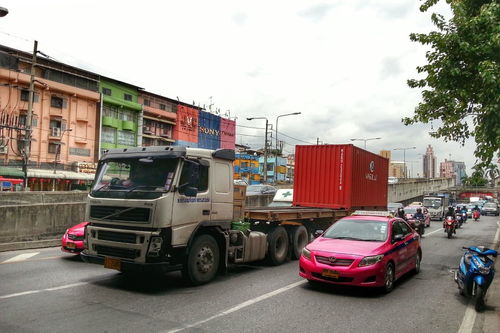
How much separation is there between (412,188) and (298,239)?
173ft

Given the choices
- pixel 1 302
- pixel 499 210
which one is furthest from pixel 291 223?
pixel 499 210

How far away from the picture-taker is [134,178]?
791cm

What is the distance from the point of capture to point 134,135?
52.6 m

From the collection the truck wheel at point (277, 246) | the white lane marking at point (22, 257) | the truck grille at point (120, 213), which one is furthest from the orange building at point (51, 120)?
the truck grille at point (120, 213)

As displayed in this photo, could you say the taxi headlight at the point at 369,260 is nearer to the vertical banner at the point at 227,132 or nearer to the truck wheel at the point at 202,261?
the truck wheel at the point at 202,261

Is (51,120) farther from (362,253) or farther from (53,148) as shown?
(362,253)

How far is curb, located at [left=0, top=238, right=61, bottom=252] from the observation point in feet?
41.7

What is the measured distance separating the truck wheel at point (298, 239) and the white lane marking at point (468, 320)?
4.99 m

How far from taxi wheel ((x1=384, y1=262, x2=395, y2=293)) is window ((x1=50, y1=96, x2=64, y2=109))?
4307cm

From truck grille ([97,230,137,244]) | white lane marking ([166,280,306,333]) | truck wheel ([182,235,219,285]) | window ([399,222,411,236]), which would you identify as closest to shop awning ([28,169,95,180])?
truck grille ([97,230,137,244])

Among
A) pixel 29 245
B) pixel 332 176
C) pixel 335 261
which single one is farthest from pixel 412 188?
pixel 335 261

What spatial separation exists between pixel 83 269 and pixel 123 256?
2.60m

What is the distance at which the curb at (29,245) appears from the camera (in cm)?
1272

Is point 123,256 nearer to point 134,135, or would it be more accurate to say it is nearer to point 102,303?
point 102,303
